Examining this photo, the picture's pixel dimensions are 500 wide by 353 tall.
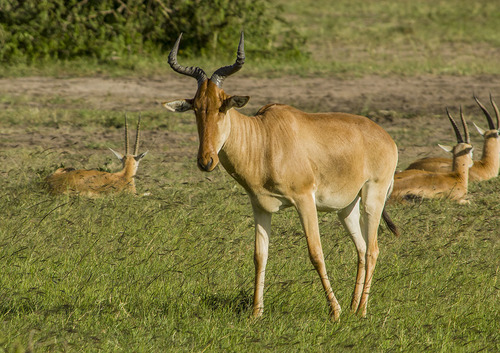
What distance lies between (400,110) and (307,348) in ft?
28.5

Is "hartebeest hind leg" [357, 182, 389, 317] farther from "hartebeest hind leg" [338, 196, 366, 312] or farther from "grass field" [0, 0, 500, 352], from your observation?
"grass field" [0, 0, 500, 352]

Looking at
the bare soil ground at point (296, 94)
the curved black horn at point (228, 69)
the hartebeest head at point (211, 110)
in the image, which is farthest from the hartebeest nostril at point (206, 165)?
the bare soil ground at point (296, 94)

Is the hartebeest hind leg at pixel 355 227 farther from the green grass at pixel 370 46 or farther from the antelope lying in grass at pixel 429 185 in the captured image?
the green grass at pixel 370 46

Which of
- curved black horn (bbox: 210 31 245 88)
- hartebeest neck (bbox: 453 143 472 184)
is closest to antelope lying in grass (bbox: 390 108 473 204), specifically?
hartebeest neck (bbox: 453 143 472 184)

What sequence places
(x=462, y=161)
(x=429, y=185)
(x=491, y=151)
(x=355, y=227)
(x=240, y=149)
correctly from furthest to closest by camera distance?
1. (x=491, y=151)
2. (x=462, y=161)
3. (x=429, y=185)
4. (x=355, y=227)
5. (x=240, y=149)

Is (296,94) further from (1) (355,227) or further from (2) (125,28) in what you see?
(1) (355,227)

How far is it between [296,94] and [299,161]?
27.4 feet

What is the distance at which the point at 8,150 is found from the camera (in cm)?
966

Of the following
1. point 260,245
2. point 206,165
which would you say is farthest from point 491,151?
point 206,165

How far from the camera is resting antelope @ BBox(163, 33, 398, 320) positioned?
4910 millimetres

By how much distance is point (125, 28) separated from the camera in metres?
15.1

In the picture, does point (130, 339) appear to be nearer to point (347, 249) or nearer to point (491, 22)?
point (347, 249)

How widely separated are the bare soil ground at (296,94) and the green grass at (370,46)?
54 centimetres

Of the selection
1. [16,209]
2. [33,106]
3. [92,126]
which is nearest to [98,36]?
[33,106]
